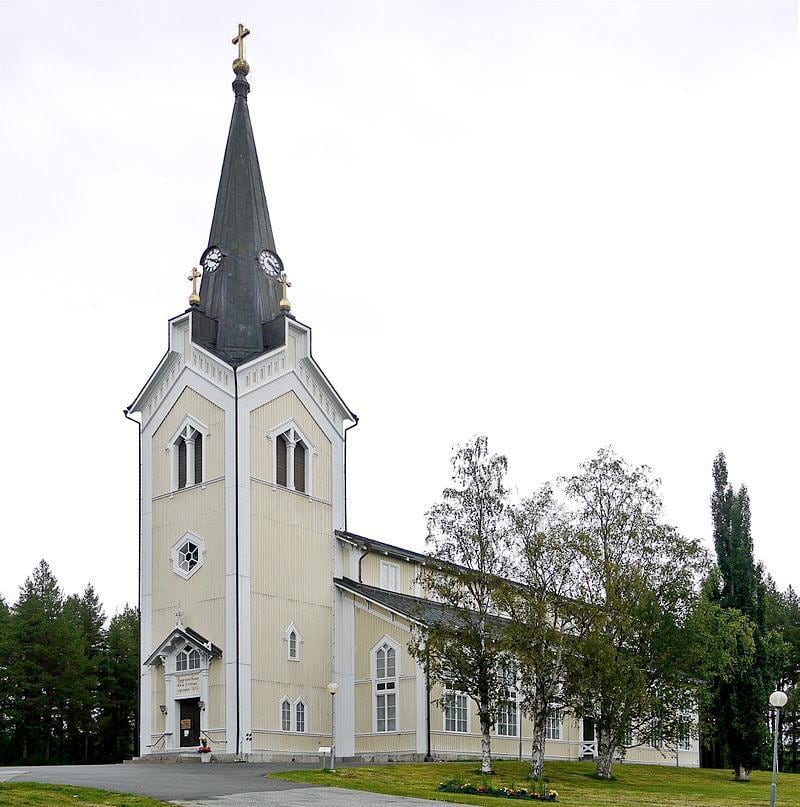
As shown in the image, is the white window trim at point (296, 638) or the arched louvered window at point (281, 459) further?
the arched louvered window at point (281, 459)

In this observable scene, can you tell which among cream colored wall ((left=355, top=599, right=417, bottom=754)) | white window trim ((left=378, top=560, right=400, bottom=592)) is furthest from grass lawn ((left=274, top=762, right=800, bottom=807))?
white window trim ((left=378, top=560, right=400, bottom=592))

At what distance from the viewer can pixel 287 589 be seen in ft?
139

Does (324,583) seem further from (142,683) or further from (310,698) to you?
(142,683)

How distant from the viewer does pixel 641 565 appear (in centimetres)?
4066

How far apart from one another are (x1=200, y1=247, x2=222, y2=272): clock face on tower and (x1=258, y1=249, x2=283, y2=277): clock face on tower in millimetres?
1644

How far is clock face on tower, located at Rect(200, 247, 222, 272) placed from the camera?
4641 centimetres

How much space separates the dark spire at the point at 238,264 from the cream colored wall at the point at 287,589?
10.5 feet

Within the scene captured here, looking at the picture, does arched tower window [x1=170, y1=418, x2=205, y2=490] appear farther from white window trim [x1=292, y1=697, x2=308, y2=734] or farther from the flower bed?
the flower bed

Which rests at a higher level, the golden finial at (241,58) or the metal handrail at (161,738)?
the golden finial at (241,58)

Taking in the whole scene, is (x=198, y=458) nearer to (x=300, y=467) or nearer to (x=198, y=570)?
(x=300, y=467)

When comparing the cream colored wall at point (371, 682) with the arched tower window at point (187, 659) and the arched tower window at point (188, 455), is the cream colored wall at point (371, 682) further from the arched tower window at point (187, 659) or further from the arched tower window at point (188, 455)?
Answer: the arched tower window at point (188, 455)

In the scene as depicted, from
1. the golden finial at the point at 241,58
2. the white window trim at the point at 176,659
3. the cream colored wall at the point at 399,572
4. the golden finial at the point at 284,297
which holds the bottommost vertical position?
the white window trim at the point at 176,659

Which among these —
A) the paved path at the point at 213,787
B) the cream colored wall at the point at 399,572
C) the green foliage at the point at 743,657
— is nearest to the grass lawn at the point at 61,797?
the paved path at the point at 213,787

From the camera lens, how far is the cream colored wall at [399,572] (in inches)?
1797
